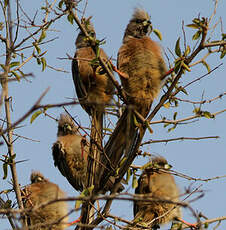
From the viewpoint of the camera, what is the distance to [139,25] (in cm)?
534

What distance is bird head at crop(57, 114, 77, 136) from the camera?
680 centimetres

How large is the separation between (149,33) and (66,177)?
2.48 m

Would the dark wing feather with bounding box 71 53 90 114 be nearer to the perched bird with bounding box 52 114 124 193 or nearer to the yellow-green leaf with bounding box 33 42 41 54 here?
the perched bird with bounding box 52 114 124 193

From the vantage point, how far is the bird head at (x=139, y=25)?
5.31 meters

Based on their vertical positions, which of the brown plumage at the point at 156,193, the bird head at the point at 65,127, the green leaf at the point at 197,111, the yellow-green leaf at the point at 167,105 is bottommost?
the brown plumage at the point at 156,193

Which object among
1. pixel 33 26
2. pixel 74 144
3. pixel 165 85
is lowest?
pixel 74 144

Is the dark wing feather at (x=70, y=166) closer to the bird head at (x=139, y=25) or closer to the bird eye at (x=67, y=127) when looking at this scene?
the bird eye at (x=67, y=127)

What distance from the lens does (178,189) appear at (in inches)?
223

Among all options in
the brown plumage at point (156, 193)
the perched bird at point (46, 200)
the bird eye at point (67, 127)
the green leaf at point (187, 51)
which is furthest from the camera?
the bird eye at point (67, 127)

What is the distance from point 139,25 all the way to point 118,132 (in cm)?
147

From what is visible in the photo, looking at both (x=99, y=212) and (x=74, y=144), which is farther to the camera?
A: (x=74, y=144)

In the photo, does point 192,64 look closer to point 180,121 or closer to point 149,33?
point 180,121

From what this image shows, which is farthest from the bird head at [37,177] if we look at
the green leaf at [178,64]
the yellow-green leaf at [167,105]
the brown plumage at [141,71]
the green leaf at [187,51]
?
the green leaf at [187,51]

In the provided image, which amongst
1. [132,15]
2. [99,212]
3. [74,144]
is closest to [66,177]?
[74,144]
